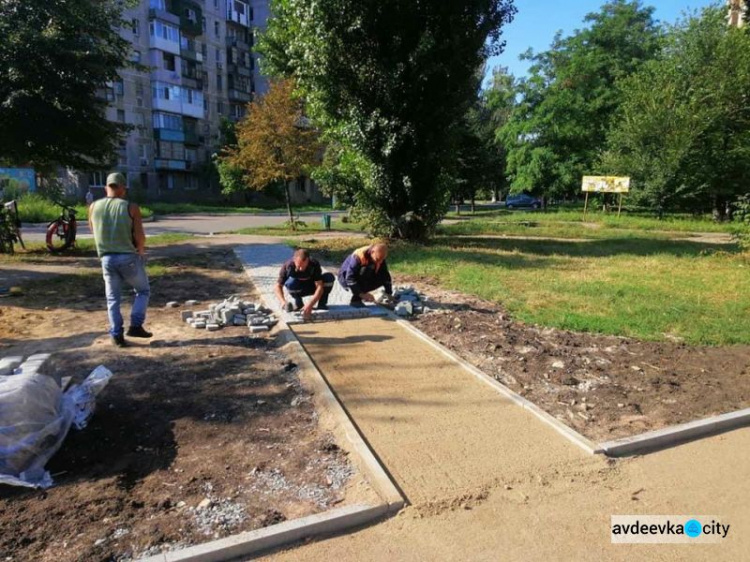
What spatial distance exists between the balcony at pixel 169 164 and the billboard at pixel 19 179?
18.4m

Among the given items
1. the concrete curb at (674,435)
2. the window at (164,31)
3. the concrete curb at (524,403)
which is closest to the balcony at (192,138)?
the window at (164,31)

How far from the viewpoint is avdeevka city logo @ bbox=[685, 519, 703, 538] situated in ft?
9.96

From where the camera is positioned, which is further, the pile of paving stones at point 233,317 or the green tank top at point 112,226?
the pile of paving stones at point 233,317

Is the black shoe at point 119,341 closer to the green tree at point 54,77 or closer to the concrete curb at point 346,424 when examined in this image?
the concrete curb at point 346,424

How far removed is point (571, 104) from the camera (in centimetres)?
3769

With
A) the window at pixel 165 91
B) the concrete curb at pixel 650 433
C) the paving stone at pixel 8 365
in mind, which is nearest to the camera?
the concrete curb at pixel 650 433

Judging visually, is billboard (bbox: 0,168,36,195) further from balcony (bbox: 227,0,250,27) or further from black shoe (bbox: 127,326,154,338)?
balcony (bbox: 227,0,250,27)

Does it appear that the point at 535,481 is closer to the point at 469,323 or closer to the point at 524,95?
the point at 469,323

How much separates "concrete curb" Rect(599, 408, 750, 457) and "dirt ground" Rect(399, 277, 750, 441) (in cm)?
13

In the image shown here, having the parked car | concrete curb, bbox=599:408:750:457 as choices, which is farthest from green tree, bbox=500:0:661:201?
concrete curb, bbox=599:408:750:457

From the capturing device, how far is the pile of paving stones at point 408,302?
25.3 feet

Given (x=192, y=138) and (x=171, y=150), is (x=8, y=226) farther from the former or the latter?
(x=192, y=138)

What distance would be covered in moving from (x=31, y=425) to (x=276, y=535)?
6.18 feet

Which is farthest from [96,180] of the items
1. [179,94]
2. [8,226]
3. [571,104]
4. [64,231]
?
[571,104]
